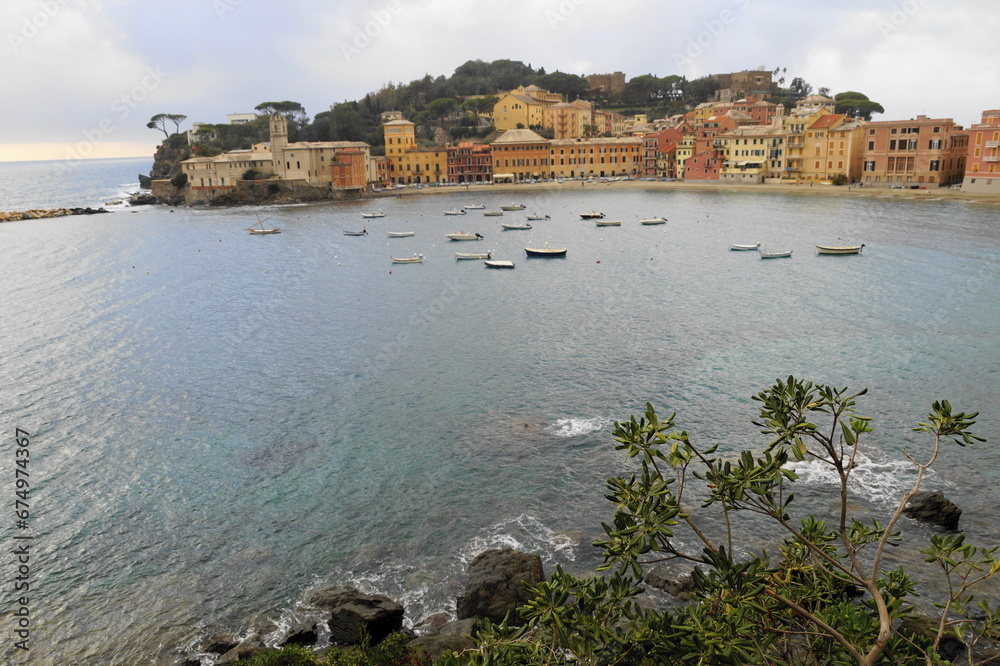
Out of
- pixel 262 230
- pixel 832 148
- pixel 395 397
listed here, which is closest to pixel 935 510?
pixel 395 397

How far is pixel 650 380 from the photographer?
24.6 m

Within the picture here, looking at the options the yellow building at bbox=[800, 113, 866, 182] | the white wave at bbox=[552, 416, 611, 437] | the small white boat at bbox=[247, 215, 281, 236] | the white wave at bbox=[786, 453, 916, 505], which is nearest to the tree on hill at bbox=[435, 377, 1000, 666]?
the white wave at bbox=[786, 453, 916, 505]

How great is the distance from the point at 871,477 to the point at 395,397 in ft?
49.0

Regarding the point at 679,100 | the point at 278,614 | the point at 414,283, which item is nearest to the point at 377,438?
the point at 278,614

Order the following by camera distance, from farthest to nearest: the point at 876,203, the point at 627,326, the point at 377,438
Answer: the point at 876,203 < the point at 627,326 < the point at 377,438

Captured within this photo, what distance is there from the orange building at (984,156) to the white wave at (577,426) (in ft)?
236

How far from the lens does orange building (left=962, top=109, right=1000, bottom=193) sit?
7069 cm

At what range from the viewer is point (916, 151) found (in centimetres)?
8262

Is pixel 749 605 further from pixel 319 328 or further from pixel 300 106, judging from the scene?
pixel 300 106

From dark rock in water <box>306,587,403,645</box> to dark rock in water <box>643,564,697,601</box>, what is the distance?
5.17 m

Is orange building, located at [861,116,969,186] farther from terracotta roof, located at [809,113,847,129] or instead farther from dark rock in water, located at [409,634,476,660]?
dark rock in water, located at [409,634,476,660]

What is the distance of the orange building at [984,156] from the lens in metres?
70.7

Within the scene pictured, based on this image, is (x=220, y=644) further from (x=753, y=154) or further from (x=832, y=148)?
(x=753, y=154)

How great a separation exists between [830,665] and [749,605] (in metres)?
0.96
